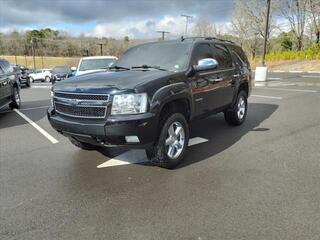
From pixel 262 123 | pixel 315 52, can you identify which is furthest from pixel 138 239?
pixel 315 52

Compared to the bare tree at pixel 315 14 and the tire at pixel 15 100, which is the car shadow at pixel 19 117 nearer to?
the tire at pixel 15 100

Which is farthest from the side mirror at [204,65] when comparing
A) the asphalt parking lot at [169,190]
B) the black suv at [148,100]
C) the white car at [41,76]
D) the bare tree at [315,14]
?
the bare tree at [315,14]

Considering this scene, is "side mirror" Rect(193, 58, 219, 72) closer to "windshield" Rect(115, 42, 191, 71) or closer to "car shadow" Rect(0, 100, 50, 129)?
"windshield" Rect(115, 42, 191, 71)

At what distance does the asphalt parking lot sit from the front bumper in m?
→ 0.55

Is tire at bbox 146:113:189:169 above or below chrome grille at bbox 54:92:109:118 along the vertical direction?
below

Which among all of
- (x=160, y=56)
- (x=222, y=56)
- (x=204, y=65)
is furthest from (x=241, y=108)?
(x=160, y=56)

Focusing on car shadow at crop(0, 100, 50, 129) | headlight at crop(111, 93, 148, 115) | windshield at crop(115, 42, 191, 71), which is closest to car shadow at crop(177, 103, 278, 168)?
headlight at crop(111, 93, 148, 115)

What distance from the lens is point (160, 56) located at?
544cm

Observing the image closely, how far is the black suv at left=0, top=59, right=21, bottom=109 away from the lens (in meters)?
9.10

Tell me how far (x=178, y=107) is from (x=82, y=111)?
1434 mm

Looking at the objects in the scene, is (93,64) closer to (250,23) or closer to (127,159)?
(127,159)

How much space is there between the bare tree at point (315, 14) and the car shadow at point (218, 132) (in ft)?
125

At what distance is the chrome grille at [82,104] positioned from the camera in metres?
4.10

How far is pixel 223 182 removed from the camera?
163 inches
